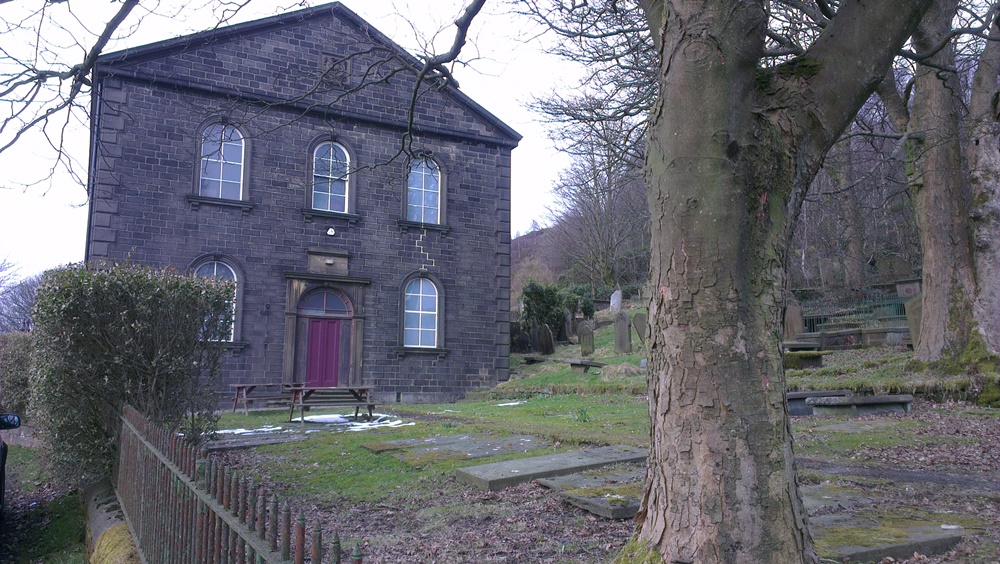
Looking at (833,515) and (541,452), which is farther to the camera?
(541,452)

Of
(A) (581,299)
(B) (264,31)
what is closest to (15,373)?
(B) (264,31)

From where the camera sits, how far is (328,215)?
18.1 metres

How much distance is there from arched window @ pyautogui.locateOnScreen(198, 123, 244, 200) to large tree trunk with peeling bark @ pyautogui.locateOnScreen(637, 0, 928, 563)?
1606 cm

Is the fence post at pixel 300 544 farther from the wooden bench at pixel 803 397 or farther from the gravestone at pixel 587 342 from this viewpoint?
the gravestone at pixel 587 342

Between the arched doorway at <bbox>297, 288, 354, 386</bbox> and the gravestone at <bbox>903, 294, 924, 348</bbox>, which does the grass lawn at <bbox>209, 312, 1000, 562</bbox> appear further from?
the arched doorway at <bbox>297, 288, 354, 386</bbox>

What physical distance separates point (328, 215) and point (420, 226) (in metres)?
2.68

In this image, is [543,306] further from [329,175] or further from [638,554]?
[638,554]

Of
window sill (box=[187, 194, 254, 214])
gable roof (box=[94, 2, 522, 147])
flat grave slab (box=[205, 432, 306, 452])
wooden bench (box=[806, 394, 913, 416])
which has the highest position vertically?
gable roof (box=[94, 2, 522, 147])

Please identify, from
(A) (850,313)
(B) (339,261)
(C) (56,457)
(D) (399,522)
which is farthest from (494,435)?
(A) (850,313)

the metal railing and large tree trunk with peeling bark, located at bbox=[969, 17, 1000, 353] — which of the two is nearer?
large tree trunk with peeling bark, located at bbox=[969, 17, 1000, 353]

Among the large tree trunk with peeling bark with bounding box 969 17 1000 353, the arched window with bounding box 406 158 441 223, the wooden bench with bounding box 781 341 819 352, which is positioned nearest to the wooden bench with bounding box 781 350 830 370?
the wooden bench with bounding box 781 341 819 352

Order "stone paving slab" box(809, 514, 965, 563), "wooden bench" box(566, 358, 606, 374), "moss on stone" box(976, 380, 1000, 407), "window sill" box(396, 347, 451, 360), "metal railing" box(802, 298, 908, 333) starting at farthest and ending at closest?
"window sill" box(396, 347, 451, 360) → "metal railing" box(802, 298, 908, 333) → "wooden bench" box(566, 358, 606, 374) → "moss on stone" box(976, 380, 1000, 407) → "stone paving slab" box(809, 514, 965, 563)

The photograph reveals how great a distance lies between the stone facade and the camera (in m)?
16.1

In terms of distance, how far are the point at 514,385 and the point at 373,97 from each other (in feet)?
30.4
